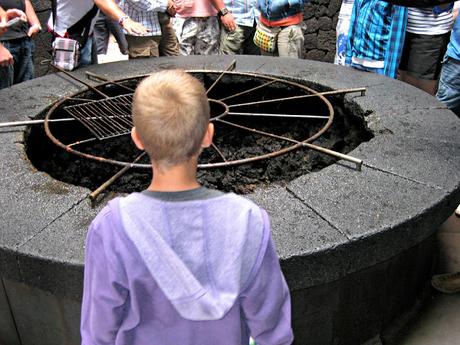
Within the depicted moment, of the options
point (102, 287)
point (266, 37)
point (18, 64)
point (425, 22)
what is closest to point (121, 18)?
point (18, 64)

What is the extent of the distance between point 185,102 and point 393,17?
2902 mm

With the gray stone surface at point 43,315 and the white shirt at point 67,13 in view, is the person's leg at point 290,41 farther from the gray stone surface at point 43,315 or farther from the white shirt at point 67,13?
the gray stone surface at point 43,315

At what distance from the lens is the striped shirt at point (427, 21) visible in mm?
3979

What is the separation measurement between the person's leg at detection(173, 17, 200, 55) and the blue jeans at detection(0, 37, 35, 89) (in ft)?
4.73

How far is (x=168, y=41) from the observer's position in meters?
4.97

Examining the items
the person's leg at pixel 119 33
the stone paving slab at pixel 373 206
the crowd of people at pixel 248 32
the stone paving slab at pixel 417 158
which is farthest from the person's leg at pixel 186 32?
the stone paving slab at pixel 373 206

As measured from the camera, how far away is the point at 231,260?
133cm

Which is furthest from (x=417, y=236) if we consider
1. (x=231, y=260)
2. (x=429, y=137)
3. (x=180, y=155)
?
(x=180, y=155)

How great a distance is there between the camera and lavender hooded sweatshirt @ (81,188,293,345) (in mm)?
1312

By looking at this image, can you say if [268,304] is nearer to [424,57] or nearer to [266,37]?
[424,57]

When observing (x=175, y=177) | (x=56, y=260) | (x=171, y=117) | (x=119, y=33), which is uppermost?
(x=171, y=117)

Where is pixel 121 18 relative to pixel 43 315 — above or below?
above

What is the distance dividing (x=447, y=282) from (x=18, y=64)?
364cm

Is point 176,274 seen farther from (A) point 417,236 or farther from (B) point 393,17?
(B) point 393,17
